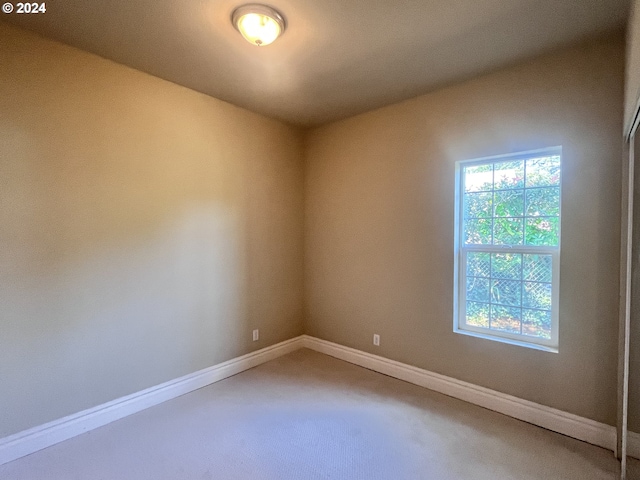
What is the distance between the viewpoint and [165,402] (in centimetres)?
267

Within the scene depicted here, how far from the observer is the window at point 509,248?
94.1 inches

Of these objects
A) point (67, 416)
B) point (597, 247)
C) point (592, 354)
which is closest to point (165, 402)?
point (67, 416)

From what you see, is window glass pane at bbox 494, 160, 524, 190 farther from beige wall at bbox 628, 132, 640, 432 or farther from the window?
beige wall at bbox 628, 132, 640, 432

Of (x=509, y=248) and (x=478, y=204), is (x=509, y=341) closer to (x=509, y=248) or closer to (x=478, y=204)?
(x=509, y=248)

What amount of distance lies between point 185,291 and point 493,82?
306 centimetres

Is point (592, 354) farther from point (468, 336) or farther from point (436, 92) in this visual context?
point (436, 92)

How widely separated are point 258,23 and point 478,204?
2.12 meters

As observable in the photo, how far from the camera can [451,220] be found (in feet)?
9.20

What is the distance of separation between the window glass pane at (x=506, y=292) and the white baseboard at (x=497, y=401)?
2.34ft

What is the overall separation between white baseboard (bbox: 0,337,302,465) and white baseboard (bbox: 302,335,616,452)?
3.92 ft

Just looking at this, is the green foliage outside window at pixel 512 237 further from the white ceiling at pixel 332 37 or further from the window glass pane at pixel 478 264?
the white ceiling at pixel 332 37
